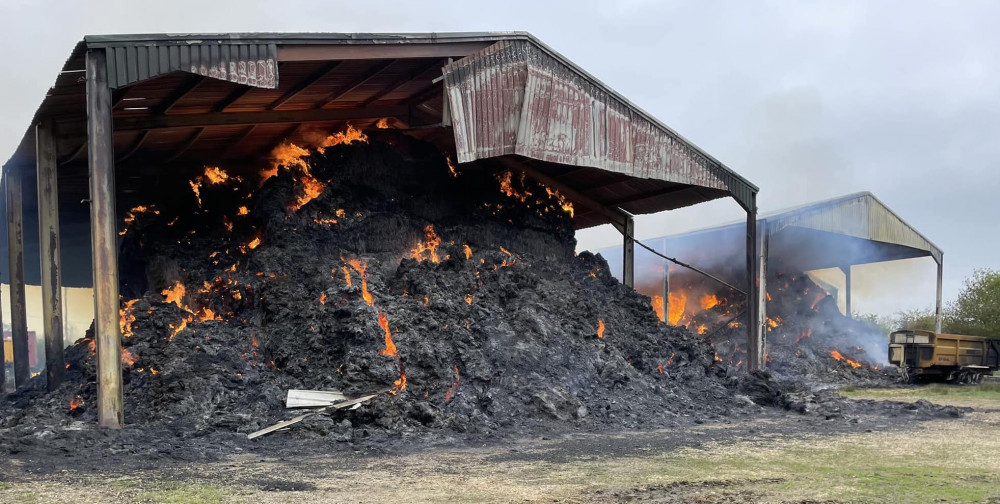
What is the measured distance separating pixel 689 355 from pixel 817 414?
3697 millimetres

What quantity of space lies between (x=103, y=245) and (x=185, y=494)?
228 inches

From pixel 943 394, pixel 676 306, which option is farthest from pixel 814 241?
pixel 943 394

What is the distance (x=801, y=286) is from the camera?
3947cm

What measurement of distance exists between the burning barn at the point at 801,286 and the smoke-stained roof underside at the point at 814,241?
4 cm

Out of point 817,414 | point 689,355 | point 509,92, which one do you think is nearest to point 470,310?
point 509,92

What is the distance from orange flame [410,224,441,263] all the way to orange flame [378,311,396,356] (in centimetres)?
313

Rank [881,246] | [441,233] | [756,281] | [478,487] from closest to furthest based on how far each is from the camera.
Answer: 1. [478,487]
2. [441,233]
3. [756,281]
4. [881,246]

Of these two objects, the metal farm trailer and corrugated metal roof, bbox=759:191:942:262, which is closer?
the metal farm trailer

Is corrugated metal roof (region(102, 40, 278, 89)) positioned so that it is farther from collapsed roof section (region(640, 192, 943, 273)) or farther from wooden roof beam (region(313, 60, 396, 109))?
collapsed roof section (region(640, 192, 943, 273))

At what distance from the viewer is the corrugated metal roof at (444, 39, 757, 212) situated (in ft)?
57.6

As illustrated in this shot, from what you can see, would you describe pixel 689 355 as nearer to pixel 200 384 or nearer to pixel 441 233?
pixel 441 233

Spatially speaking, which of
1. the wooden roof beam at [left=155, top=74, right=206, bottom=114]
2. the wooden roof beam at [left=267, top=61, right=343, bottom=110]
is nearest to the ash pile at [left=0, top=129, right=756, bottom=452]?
the wooden roof beam at [left=267, top=61, right=343, bottom=110]

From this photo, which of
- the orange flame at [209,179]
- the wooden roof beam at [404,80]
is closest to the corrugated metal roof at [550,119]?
the wooden roof beam at [404,80]

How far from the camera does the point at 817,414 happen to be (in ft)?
61.7
